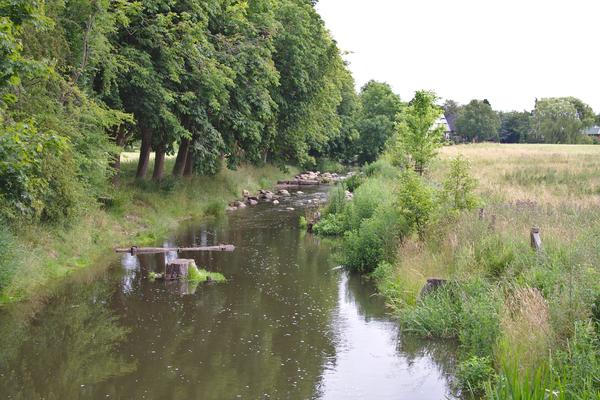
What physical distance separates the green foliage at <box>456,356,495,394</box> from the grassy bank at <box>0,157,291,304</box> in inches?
376

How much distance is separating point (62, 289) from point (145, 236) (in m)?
7.16

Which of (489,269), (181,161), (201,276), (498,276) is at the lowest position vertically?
(201,276)

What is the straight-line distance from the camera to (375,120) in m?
71.8

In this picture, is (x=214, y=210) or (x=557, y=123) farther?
(x=557, y=123)

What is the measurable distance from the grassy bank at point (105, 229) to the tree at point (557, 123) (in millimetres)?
87901

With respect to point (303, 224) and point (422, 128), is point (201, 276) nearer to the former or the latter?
point (303, 224)

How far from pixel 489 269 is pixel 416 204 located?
4.54 metres

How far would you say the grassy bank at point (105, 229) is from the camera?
14.3 metres

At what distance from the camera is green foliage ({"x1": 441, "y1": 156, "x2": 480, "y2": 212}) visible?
17.2 m

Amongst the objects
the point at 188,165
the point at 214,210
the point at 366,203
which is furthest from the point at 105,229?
the point at 188,165

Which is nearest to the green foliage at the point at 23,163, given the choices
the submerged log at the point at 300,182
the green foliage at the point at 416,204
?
the green foliage at the point at 416,204

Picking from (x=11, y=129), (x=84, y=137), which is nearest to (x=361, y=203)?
(x=84, y=137)

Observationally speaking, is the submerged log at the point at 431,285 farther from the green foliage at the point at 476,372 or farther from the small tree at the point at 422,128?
the small tree at the point at 422,128

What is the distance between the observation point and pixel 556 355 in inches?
329
